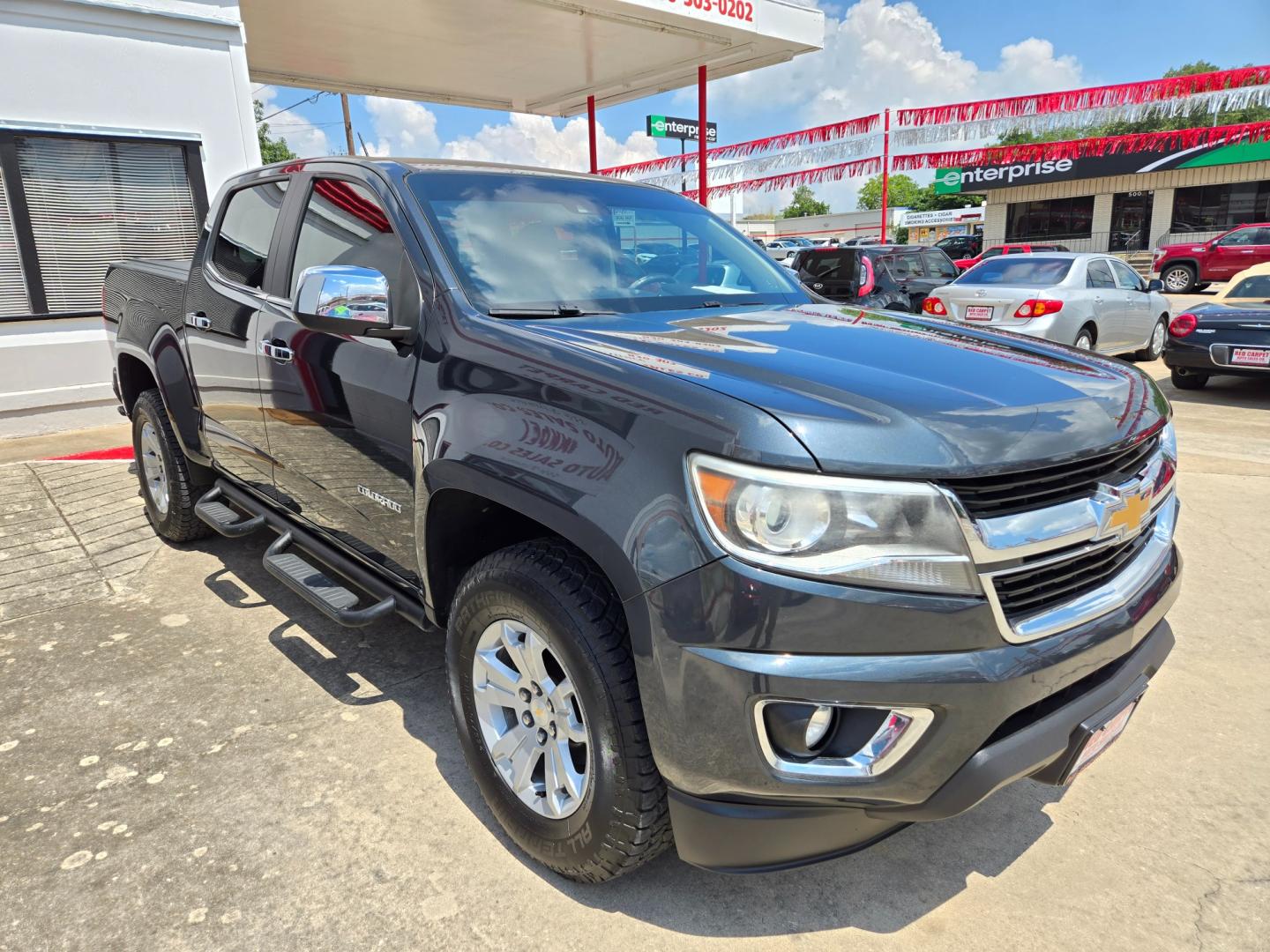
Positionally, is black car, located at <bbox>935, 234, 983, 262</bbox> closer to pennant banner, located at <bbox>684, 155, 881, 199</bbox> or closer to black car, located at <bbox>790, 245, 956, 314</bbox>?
pennant banner, located at <bbox>684, 155, 881, 199</bbox>

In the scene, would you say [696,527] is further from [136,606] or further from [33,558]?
[33,558]

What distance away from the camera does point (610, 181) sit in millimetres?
3492

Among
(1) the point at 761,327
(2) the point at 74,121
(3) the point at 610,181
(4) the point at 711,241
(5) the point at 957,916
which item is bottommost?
(5) the point at 957,916

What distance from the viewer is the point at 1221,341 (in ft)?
28.6

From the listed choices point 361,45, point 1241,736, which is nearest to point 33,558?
point 1241,736

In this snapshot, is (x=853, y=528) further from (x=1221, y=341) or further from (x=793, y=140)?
(x=793, y=140)

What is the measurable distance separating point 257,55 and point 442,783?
11.4 m

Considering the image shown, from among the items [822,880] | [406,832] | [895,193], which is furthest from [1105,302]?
[895,193]

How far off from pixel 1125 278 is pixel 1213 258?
1537cm

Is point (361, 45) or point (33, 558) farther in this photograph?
point (361, 45)

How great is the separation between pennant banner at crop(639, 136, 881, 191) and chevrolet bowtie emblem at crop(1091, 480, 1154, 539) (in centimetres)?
2569

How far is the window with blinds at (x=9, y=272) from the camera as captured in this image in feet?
22.9

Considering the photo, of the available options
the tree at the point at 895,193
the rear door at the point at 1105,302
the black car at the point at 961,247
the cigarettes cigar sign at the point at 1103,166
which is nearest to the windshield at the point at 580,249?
the rear door at the point at 1105,302

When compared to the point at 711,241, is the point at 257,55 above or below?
above
